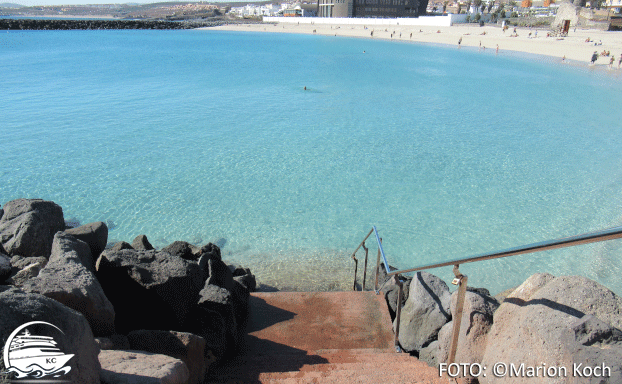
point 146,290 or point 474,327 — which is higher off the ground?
Answer: point 474,327

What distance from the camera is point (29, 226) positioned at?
243 inches

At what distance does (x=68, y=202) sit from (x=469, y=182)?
10642 millimetres

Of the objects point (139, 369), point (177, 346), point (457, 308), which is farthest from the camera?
point (177, 346)

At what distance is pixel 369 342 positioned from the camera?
438cm

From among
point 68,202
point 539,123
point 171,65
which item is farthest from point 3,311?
point 171,65

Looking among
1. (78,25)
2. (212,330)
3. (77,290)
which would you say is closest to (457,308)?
(212,330)

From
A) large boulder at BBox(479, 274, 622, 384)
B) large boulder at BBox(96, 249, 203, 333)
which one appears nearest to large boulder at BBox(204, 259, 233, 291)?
large boulder at BBox(96, 249, 203, 333)

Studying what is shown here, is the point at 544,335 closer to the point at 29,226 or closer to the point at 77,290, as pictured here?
the point at 77,290

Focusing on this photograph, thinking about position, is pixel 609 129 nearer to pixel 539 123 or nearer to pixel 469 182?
pixel 539 123

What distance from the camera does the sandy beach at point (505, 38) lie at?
123ft

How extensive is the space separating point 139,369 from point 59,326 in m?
0.60

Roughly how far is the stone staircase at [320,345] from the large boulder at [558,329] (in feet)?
2.00
